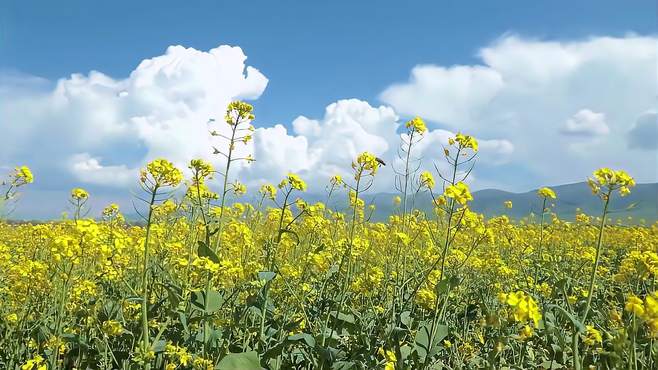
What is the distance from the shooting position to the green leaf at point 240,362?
7.70 feet

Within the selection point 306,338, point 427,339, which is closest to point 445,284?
point 427,339

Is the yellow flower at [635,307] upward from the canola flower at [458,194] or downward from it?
downward

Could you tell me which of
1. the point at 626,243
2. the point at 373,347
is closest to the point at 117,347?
the point at 373,347

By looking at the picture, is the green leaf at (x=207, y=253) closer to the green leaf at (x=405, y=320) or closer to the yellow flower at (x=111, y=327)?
the yellow flower at (x=111, y=327)

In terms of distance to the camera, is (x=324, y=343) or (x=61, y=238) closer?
(x=61, y=238)

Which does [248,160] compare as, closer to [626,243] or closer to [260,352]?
[260,352]

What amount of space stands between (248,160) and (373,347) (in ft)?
4.30

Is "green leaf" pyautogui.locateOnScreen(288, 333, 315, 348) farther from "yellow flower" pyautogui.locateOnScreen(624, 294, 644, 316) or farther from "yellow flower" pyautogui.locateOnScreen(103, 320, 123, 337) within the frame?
"yellow flower" pyautogui.locateOnScreen(624, 294, 644, 316)

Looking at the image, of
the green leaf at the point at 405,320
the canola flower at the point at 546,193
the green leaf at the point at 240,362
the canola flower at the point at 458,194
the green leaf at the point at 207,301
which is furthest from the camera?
the canola flower at the point at 546,193

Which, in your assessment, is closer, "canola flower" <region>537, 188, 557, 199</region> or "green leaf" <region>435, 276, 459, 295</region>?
"green leaf" <region>435, 276, 459, 295</region>

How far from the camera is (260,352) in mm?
2896

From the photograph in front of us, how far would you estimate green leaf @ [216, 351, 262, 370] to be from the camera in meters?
2.35

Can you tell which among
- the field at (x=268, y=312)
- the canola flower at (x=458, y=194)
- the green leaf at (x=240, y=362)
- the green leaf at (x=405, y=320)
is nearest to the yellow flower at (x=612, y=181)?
the field at (x=268, y=312)

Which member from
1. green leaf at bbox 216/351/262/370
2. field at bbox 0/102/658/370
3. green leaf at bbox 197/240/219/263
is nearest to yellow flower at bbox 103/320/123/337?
field at bbox 0/102/658/370
